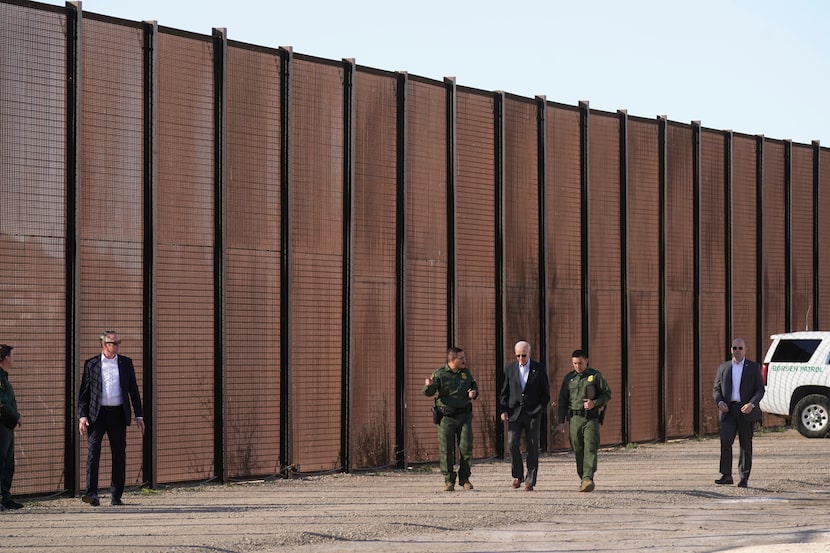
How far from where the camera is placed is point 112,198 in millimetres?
19250

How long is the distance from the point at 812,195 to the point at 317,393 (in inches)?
651

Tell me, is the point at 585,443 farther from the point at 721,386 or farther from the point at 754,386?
the point at 754,386

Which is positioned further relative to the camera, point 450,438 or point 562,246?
point 562,246

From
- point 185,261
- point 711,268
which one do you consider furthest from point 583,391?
point 711,268

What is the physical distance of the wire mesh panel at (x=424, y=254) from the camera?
23672 mm

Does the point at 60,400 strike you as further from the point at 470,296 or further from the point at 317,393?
the point at 470,296

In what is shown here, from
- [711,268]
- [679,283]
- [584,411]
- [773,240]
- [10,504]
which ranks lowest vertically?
[10,504]

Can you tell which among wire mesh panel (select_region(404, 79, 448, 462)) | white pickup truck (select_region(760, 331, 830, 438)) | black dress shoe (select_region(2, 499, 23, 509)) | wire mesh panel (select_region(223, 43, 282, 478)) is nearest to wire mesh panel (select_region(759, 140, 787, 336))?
white pickup truck (select_region(760, 331, 830, 438))

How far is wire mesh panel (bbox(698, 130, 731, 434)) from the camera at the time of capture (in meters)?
30.9

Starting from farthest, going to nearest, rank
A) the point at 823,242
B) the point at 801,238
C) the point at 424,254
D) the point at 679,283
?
the point at 823,242, the point at 801,238, the point at 679,283, the point at 424,254

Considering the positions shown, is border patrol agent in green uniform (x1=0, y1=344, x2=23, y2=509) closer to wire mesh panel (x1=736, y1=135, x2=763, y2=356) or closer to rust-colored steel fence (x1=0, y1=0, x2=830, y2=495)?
rust-colored steel fence (x1=0, y1=0, x2=830, y2=495)

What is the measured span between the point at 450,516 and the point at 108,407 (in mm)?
4039

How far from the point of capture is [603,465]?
23.6 meters

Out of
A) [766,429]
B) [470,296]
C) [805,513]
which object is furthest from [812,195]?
[805,513]
